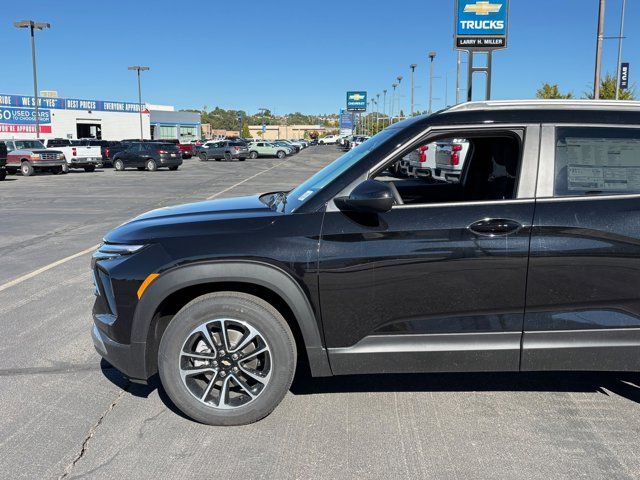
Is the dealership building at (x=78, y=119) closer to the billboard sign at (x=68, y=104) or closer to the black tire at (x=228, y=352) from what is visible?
the billboard sign at (x=68, y=104)

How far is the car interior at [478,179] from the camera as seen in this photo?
3611mm

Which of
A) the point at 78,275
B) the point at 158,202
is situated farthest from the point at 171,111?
the point at 78,275

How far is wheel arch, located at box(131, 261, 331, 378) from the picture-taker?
3.31 m

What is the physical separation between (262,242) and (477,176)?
2.02 m

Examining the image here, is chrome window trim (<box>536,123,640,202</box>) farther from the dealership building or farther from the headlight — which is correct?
the dealership building

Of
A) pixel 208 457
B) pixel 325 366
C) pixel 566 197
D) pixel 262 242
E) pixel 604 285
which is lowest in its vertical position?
pixel 208 457

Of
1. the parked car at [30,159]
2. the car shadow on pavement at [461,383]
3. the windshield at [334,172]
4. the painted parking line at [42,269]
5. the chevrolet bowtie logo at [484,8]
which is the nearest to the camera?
the windshield at [334,172]

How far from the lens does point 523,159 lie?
11.4 feet

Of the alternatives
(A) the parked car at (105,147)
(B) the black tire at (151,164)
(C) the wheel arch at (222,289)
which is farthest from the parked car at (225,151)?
(C) the wheel arch at (222,289)

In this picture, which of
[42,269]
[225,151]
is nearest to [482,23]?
[42,269]

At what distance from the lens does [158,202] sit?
16359 mm

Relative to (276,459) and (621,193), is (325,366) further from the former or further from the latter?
(621,193)

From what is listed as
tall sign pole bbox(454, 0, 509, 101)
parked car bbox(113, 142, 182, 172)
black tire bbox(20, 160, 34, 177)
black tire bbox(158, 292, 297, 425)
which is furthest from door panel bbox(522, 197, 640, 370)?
parked car bbox(113, 142, 182, 172)

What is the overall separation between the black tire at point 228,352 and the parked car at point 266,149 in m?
51.5
